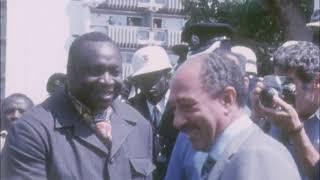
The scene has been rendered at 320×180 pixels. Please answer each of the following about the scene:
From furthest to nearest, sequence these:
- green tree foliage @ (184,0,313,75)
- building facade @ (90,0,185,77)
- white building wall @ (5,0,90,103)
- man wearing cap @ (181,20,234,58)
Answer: building facade @ (90,0,185,77) → green tree foliage @ (184,0,313,75) → white building wall @ (5,0,90,103) → man wearing cap @ (181,20,234,58)

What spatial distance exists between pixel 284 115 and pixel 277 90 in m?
0.17

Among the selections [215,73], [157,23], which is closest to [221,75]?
[215,73]

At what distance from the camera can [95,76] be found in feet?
9.86

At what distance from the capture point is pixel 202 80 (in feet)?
7.18

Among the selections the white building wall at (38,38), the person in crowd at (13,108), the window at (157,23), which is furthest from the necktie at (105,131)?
the window at (157,23)

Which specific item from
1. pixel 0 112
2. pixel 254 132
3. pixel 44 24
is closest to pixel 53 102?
pixel 254 132

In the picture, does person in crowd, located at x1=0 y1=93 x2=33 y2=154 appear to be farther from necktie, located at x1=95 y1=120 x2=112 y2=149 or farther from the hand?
the hand

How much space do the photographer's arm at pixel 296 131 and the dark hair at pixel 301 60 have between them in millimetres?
191

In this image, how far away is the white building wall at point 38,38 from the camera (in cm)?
629

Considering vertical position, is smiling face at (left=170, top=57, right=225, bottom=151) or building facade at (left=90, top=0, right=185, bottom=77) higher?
smiling face at (left=170, top=57, right=225, bottom=151)

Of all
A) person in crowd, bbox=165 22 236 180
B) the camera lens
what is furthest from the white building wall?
the camera lens

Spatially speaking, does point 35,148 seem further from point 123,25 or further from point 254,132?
point 123,25

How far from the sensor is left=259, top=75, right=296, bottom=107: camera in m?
3.01

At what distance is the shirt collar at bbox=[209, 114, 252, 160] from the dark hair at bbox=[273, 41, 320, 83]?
100 cm
